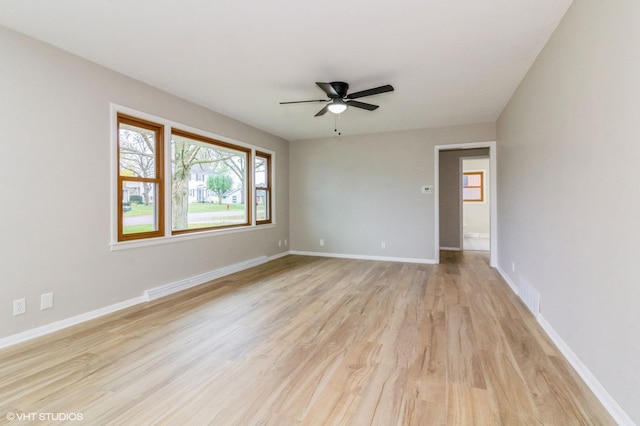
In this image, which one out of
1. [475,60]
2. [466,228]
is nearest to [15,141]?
[475,60]

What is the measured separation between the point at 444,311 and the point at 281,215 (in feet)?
13.7

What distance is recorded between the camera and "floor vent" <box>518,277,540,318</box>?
2.93 m

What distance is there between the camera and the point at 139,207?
3.63 m

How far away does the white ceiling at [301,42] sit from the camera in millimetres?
2217

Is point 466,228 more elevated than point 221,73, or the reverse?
point 221,73

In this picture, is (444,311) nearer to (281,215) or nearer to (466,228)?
(281,215)

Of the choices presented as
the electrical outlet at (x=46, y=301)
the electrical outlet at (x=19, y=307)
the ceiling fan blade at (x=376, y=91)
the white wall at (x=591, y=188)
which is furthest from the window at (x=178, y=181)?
the white wall at (x=591, y=188)

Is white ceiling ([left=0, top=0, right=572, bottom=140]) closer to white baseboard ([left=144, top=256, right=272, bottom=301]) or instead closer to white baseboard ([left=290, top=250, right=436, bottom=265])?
white baseboard ([left=144, top=256, right=272, bottom=301])

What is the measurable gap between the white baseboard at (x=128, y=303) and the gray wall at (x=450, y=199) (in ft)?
15.8

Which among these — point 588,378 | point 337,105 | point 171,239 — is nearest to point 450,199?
point 337,105

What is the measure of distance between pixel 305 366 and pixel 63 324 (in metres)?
2.41

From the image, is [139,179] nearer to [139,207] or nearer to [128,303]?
[139,207]

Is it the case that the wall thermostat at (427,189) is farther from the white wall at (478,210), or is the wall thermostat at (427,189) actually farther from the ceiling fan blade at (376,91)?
the white wall at (478,210)

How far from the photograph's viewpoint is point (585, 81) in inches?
76.7
